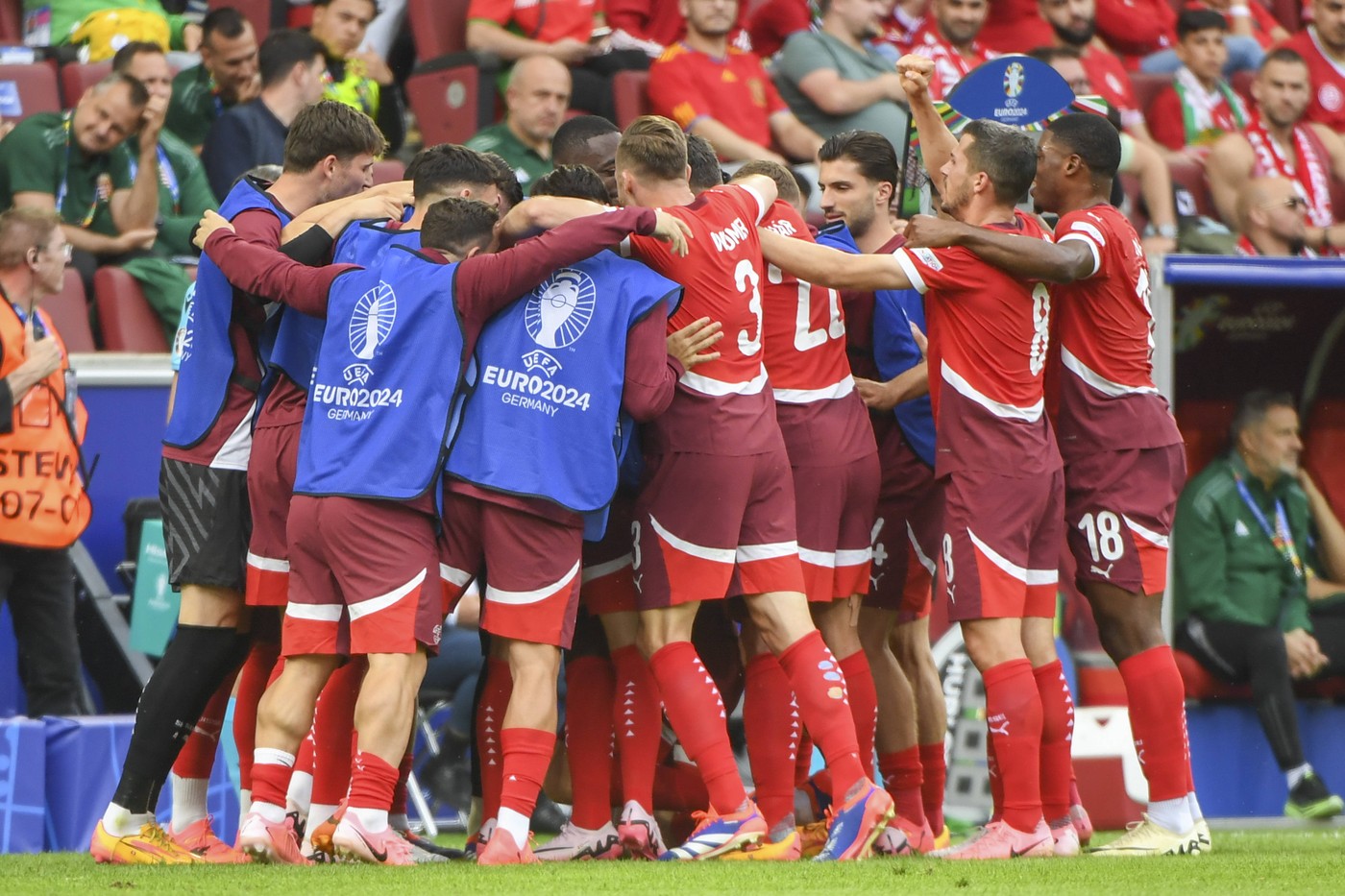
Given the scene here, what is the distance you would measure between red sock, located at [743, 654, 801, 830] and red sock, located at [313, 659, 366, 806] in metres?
1.22

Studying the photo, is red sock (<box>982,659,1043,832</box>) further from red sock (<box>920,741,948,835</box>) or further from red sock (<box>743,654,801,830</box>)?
red sock (<box>920,741,948,835</box>)

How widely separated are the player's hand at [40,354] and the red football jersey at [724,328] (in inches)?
108

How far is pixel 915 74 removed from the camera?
5.90 m

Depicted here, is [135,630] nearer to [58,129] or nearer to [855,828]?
[58,129]

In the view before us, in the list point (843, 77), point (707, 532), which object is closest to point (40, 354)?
point (707, 532)

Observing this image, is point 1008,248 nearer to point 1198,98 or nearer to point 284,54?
point 284,54

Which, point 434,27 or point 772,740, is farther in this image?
point 434,27

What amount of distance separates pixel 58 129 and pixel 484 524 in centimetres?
436

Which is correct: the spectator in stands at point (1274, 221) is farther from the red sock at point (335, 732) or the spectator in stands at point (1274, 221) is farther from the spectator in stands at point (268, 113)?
the red sock at point (335, 732)

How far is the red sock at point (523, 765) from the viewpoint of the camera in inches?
204

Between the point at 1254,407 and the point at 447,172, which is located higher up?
the point at 447,172

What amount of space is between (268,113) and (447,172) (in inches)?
150

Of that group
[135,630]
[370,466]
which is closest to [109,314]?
[135,630]

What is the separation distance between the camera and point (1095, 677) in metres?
8.40
